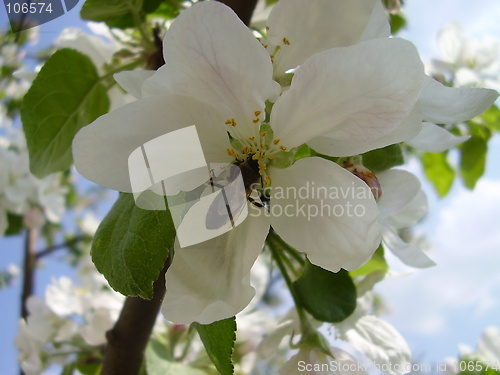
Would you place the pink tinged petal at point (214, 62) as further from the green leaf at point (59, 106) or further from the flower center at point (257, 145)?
the green leaf at point (59, 106)

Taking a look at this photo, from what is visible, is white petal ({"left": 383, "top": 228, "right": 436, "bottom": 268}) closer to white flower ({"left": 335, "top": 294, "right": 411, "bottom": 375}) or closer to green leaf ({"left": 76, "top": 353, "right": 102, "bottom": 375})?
white flower ({"left": 335, "top": 294, "right": 411, "bottom": 375})

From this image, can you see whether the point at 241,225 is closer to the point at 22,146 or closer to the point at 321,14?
the point at 321,14

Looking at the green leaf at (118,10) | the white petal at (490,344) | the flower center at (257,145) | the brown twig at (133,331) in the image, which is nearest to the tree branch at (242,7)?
the brown twig at (133,331)

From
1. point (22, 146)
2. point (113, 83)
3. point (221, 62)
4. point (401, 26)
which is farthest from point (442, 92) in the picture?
point (22, 146)

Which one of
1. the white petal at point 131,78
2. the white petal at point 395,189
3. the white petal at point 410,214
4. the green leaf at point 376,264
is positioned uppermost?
the white petal at point 131,78

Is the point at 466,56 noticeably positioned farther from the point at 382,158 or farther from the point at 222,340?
the point at 222,340

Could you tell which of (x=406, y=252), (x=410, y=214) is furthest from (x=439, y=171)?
(x=406, y=252)
